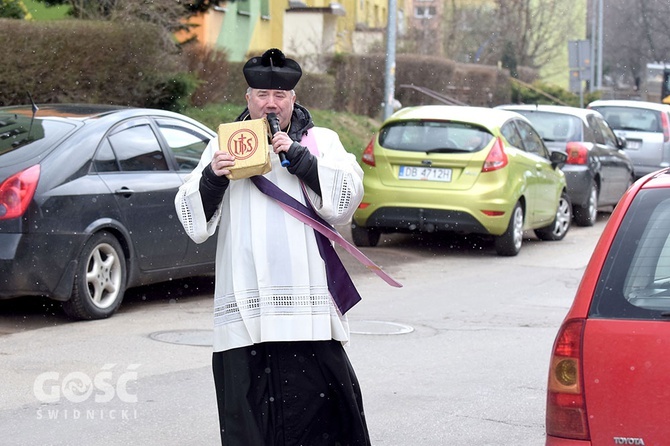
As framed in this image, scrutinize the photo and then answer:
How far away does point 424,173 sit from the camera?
13430 mm

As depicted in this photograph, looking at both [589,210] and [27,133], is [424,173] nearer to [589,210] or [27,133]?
[589,210]

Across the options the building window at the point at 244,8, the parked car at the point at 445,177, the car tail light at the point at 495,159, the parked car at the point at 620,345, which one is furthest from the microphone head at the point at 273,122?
the building window at the point at 244,8

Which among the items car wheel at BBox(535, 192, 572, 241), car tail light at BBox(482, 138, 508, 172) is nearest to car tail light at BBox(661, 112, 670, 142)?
car wheel at BBox(535, 192, 572, 241)

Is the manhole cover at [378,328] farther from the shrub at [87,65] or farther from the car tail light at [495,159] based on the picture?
the shrub at [87,65]

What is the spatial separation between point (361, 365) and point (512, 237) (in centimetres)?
634

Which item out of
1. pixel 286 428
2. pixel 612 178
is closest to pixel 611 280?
pixel 286 428

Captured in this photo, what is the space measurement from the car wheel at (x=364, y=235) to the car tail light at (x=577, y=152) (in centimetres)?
442

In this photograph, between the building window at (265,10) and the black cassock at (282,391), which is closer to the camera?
the black cassock at (282,391)

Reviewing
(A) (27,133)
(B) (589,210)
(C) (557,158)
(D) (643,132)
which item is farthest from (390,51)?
(A) (27,133)

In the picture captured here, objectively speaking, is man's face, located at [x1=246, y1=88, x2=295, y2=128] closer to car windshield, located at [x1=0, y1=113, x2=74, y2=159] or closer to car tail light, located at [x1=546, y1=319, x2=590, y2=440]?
car tail light, located at [x1=546, y1=319, x2=590, y2=440]

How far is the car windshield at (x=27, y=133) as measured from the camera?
8.66 metres

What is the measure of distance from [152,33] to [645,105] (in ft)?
39.5

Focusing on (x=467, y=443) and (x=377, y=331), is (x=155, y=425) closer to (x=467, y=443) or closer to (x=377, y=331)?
(x=467, y=443)

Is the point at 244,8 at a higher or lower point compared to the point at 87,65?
higher
